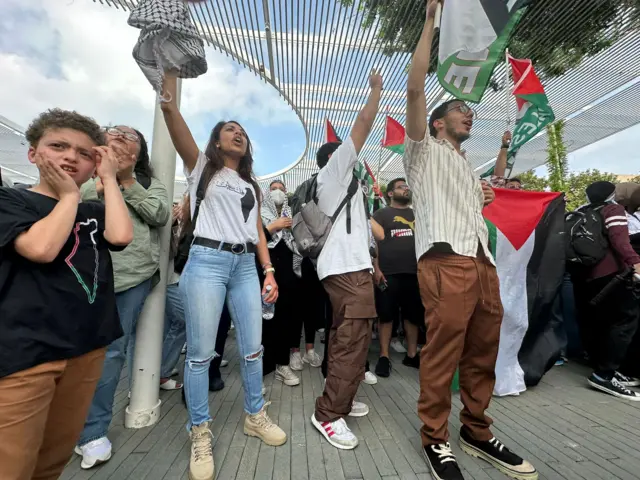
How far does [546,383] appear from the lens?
11.4ft

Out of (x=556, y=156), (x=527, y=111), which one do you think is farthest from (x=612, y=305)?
(x=556, y=156)

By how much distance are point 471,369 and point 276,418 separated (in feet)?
4.67

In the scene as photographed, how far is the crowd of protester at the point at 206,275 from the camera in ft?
3.67

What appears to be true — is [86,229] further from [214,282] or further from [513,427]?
[513,427]

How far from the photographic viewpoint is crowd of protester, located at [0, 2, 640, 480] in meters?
1.12

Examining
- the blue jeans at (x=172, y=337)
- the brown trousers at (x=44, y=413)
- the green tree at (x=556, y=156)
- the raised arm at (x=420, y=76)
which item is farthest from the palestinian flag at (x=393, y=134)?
the green tree at (x=556, y=156)

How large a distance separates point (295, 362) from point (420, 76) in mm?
2945

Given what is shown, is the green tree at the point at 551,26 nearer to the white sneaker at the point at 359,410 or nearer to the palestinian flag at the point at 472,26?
the palestinian flag at the point at 472,26

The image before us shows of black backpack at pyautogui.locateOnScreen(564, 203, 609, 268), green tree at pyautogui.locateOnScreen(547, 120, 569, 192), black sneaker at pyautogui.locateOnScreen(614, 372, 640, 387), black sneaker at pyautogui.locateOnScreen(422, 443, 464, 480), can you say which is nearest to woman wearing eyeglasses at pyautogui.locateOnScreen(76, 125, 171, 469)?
black sneaker at pyautogui.locateOnScreen(422, 443, 464, 480)

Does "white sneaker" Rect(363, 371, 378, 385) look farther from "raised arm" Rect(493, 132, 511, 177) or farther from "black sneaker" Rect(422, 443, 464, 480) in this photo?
"raised arm" Rect(493, 132, 511, 177)

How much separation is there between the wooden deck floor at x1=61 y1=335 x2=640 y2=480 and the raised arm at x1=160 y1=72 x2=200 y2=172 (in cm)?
174

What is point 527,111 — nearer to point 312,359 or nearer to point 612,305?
point 612,305

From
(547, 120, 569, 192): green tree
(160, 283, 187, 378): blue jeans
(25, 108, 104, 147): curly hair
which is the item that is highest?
(547, 120, 569, 192): green tree

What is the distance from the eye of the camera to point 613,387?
322 centimetres
